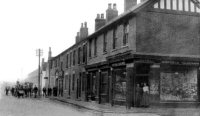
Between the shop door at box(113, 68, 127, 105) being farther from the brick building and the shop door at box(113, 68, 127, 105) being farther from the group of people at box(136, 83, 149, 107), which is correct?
the group of people at box(136, 83, 149, 107)

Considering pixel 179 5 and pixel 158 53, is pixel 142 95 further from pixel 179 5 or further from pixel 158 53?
pixel 179 5

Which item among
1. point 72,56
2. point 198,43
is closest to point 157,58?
point 198,43

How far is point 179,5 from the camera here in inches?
823

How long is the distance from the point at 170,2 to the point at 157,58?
13.3ft

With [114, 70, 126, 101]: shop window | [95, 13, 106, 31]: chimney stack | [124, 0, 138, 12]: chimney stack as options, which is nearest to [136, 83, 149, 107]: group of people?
[114, 70, 126, 101]: shop window

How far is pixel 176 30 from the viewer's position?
818 inches

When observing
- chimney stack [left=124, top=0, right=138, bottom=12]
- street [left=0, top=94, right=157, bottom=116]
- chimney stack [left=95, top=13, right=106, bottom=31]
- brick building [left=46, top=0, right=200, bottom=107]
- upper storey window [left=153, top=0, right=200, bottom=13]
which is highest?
chimney stack [left=124, top=0, right=138, bottom=12]

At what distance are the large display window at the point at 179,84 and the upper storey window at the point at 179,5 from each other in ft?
13.1

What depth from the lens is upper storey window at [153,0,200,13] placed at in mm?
20672

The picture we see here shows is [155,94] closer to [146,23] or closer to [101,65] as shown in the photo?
[146,23]

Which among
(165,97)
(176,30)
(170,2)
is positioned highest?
(170,2)

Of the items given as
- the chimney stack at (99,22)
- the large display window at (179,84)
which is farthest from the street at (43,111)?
the chimney stack at (99,22)

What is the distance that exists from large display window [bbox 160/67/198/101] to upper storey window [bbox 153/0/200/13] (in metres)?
4.00

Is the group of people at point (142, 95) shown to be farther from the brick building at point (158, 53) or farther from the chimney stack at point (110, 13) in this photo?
the chimney stack at point (110, 13)
